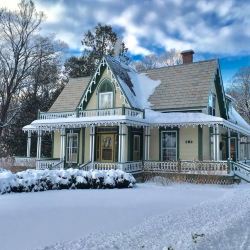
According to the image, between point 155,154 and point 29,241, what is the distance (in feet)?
49.1

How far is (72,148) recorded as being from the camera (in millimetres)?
22578

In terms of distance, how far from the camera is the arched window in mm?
21375

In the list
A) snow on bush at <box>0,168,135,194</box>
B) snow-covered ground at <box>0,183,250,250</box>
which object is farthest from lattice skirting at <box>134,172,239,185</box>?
snow-covered ground at <box>0,183,250,250</box>

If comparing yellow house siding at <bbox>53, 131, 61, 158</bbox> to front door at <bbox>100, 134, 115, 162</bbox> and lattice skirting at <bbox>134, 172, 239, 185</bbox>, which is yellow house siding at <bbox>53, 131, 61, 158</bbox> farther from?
lattice skirting at <bbox>134, 172, 239, 185</bbox>

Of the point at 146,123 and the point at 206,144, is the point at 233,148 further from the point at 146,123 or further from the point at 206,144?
the point at 146,123

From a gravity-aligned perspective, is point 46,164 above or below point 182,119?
below

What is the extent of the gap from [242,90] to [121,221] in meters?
39.6

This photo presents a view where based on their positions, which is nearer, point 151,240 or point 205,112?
point 151,240

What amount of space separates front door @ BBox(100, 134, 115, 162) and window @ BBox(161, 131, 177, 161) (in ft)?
10.5

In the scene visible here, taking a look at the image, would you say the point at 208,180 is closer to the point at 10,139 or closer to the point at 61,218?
the point at 61,218

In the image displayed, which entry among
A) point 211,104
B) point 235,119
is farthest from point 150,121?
point 235,119

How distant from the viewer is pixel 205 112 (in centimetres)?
1977

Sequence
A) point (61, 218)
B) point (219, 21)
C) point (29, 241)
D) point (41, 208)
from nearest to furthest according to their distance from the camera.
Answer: point (29, 241) → point (61, 218) → point (41, 208) → point (219, 21)

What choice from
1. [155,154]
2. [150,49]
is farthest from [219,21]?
[150,49]
